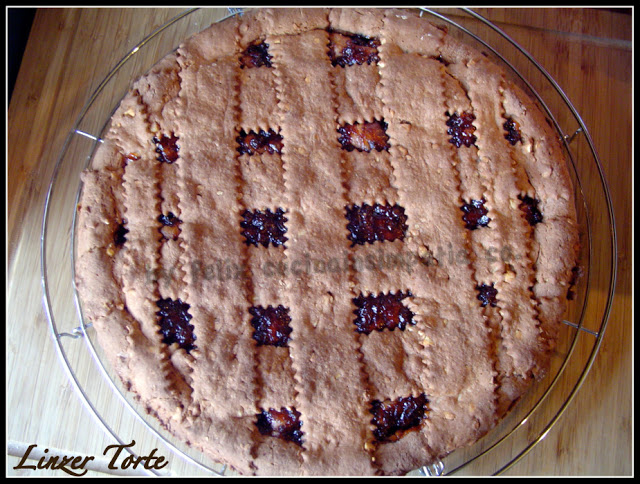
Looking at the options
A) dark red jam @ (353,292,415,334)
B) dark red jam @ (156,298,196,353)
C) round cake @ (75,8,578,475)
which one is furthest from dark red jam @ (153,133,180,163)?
dark red jam @ (353,292,415,334)

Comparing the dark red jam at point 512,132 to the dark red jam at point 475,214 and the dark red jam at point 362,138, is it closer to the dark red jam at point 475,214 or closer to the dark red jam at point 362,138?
the dark red jam at point 475,214

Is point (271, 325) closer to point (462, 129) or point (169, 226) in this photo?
point (169, 226)

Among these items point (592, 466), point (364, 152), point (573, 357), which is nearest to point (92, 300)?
point (364, 152)

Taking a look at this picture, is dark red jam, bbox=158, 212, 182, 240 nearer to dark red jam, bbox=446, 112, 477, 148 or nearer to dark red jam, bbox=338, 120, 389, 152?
dark red jam, bbox=338, 120, 389, 152

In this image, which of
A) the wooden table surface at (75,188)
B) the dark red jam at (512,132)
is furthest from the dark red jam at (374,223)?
the wooden table surface at (75,188)

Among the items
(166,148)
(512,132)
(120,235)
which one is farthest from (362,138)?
(120,235)
